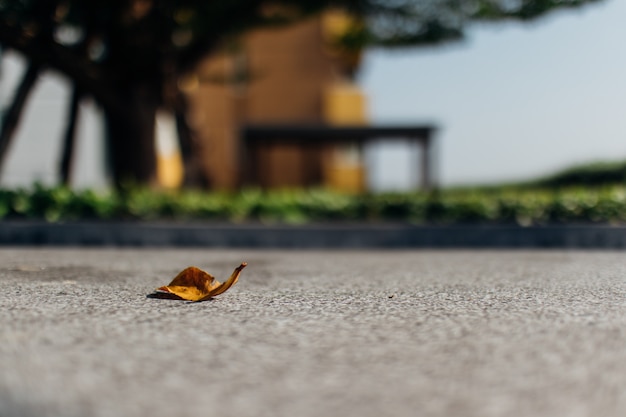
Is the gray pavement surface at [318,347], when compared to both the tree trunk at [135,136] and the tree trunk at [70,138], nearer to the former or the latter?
the tree trunk at [135,136]

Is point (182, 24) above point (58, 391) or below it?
above

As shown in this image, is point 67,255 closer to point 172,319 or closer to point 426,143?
point 172,319

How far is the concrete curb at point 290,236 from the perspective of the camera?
29.4 ft

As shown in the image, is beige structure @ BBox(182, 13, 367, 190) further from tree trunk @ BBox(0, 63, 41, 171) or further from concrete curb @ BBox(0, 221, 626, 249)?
concrete curb @ BBox(0, 221, 626, 249)

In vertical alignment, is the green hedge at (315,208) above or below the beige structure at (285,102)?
below

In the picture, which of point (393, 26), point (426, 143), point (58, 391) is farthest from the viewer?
point (426, 143)

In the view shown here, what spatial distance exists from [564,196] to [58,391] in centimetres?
905

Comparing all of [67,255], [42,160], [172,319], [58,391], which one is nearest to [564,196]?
[67,255]

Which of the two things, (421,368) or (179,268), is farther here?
(179,268)

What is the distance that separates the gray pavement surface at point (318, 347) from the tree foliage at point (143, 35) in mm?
6348

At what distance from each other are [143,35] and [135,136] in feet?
5.68

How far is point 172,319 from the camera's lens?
3.59 meters

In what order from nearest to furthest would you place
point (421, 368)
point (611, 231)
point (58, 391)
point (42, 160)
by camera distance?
1. point (58, 391)
2. point (421, 368)
3. point (611, 231)
4. point (42, 160)

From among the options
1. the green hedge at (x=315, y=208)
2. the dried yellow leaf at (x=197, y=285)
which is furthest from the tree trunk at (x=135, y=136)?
the dried yellow leaf at (x=197, y=285)
